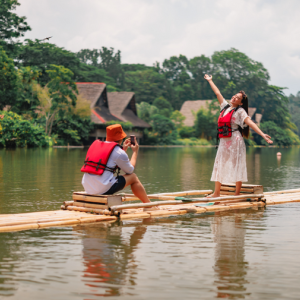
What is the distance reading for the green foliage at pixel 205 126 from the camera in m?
65.3

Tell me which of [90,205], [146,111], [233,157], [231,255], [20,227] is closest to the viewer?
[231,255]

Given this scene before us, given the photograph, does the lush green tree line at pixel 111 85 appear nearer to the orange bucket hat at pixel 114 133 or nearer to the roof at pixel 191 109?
the roof at pixel 191 109

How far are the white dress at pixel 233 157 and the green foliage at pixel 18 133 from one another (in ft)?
91.9

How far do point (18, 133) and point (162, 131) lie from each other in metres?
24.0

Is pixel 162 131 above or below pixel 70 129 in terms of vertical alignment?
above

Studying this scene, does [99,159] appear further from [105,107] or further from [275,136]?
[275,136]

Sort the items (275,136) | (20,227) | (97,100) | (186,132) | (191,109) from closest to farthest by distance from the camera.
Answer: (20,227)
(97,100)
(186,132)
(191,109)
(275,136)

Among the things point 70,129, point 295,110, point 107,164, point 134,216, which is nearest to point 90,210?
point 134,216

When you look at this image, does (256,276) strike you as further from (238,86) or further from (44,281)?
(238,86)

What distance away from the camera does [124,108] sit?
183 ft

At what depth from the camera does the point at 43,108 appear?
43.7 m

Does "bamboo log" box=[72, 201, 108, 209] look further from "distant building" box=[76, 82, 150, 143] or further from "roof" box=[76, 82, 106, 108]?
"roof" box=[76, 82, 106, 108]

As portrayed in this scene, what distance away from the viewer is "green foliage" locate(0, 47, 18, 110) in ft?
123

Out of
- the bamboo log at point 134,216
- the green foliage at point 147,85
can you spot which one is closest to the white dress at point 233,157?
the bamboo log at point 134,216
